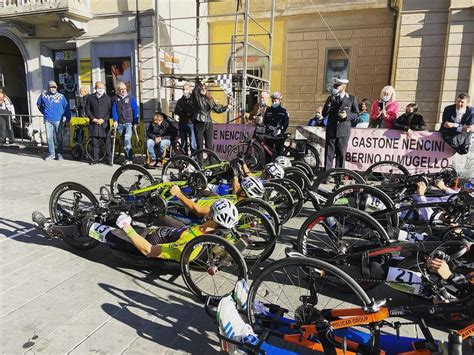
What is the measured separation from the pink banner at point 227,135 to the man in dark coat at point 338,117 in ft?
7.79

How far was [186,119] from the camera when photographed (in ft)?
27.7

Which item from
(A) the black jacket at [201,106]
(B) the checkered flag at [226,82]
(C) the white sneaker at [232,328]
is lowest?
Result: (C) the white sneaker at [232,328]

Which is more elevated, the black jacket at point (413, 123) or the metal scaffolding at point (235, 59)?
the metal scaffolding at point (235, 59)

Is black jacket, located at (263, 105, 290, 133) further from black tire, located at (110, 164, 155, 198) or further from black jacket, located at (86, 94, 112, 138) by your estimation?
black jacket, located at (86, 94, 112, 138)

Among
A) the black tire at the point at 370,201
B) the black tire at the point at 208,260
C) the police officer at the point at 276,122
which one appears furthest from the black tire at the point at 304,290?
the police officer at the point at 276,122

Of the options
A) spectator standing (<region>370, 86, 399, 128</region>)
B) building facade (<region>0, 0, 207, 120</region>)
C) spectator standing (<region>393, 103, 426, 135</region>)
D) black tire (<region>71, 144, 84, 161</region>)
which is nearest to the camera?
spectator standing (<region>393, 103, 426, 135</region>)

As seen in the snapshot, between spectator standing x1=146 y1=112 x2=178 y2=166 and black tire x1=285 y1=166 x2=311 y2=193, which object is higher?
spectator standing x1=146 y1=112 x2=178 y2=166

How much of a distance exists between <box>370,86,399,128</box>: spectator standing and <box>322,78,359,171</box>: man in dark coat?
134 cm

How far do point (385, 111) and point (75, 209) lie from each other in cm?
645

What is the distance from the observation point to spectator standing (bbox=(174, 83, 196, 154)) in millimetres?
8211

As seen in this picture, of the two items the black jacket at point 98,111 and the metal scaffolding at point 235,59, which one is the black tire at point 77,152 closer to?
the black jacket at point 98,111

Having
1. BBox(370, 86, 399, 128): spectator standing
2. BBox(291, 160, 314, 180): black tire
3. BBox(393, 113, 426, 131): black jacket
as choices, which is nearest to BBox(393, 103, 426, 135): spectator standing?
BBox(393, 113, 426, 131): black jacket

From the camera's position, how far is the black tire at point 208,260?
2941 mm

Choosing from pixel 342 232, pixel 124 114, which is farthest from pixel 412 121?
pixel 124 114
